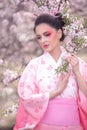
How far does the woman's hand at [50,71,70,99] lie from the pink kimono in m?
0.02

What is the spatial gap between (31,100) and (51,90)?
111 mm

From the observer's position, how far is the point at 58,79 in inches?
78.8

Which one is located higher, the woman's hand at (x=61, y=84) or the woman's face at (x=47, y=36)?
the woman's face at (x=47, y=36)

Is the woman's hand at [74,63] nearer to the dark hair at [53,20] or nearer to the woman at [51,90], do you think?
the woman at [51,90]

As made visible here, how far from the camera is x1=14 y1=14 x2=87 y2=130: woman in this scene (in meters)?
1.97

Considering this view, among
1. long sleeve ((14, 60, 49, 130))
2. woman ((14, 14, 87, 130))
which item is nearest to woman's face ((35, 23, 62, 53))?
woman ((14, 14, 87, 130))

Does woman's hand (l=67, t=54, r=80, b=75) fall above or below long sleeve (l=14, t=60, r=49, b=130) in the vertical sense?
above

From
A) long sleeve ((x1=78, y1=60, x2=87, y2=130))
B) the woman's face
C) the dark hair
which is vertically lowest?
long sleeve ((x1=78, y1=60, x2=87, y2=130))

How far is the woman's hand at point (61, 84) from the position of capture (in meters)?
1.97

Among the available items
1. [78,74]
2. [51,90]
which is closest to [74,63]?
[78,74]

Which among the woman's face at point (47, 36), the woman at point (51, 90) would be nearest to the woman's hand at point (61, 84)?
the woman at point (51, 90)

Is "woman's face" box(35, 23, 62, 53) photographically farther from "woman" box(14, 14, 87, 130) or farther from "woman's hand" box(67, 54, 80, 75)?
"woman's hand" box(67, 54, 80, 75)

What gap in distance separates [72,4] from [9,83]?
1.98 ft

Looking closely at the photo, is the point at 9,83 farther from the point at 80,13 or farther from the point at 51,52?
the point at 80,13
